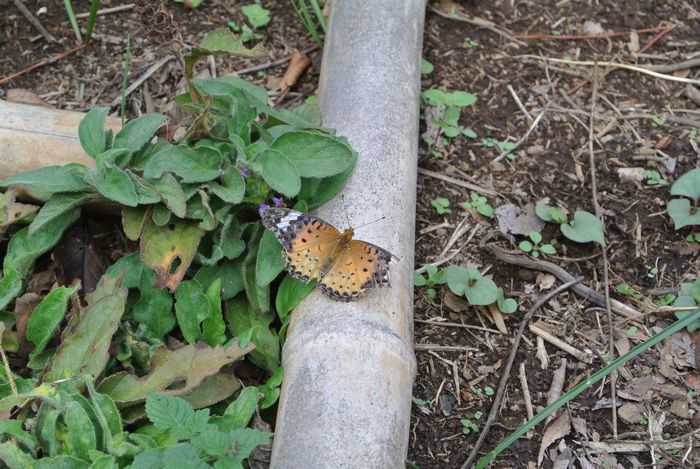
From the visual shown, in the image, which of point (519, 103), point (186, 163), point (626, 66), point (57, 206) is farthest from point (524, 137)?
point (57, 206)

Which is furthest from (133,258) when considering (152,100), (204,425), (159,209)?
(152,100)

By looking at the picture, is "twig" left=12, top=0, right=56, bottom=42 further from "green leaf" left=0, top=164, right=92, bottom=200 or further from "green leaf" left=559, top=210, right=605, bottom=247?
"green leaf" left=559, top=210, right=605, bottom=247

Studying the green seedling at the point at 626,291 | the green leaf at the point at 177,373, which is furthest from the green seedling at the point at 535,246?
the green leaf at the point at 177,373

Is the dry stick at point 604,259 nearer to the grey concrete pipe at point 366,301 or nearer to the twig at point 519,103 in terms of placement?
the twig at point 519,103

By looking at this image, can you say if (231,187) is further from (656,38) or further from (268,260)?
(656,38)

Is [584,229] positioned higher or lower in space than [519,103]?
lower

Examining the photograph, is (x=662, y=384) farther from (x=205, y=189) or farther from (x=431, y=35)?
(x=431, y=35)

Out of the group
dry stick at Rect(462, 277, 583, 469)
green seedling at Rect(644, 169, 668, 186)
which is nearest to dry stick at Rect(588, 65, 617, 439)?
dry stick at Rect(462, 277, 583, 469)
